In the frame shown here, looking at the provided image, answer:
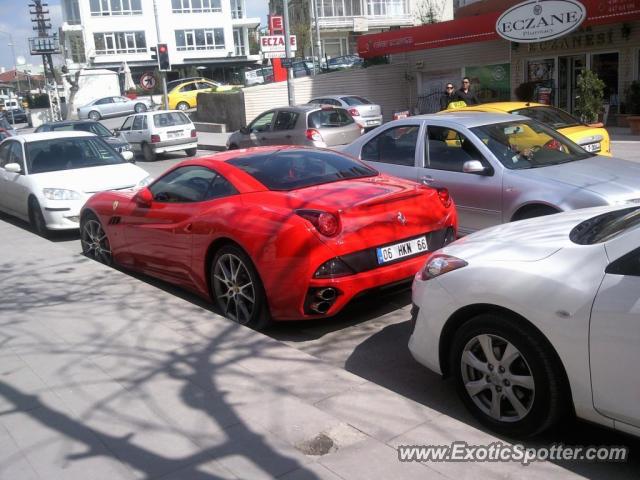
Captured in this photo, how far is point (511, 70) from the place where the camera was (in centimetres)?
2353

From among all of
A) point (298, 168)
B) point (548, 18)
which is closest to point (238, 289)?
point (298, 168)

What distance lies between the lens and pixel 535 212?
6582mm

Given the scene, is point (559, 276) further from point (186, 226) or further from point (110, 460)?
point (186, 226)

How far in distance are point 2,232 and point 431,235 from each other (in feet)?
23.1

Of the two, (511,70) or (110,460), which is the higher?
(511,70)

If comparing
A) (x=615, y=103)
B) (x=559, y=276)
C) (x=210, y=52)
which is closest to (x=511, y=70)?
(x=615, y=103)

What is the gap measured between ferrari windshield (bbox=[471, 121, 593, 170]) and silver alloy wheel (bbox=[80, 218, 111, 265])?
4189 millimetres

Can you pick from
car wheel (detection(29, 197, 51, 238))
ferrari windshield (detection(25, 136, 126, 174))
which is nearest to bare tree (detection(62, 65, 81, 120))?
ferrari windshield (detection(25, 136, 126, 174))

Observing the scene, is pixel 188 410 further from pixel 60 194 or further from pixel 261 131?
pixel 261 131

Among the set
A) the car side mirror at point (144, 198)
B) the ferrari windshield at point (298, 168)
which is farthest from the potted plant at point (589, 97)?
the car side mirror at point (144, 198)

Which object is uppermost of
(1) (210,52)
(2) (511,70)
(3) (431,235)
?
(1) (210,52)

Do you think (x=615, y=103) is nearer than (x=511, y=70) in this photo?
Yes

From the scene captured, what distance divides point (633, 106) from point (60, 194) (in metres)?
15.8

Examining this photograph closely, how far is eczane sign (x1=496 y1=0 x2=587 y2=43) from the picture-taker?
1766cm
